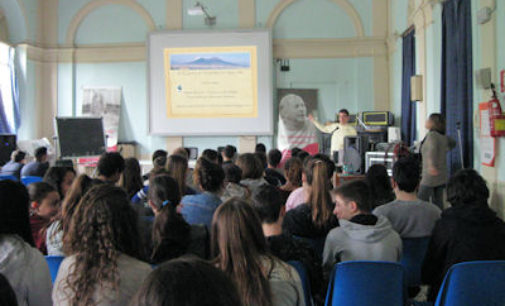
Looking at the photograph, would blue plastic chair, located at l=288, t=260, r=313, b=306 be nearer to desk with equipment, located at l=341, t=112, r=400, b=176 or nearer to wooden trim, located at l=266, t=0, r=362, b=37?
desk with equipment, located at l=341, t=112, r=400, b=176

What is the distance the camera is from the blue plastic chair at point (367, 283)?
184 cm

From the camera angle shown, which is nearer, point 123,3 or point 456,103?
point 456,103

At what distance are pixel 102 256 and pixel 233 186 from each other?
1965mm

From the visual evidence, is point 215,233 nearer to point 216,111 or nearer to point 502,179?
point 502,179

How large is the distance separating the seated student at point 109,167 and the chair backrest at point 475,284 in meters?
2.50

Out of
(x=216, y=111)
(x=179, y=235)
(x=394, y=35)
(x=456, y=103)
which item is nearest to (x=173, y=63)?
(x=216, y=111)

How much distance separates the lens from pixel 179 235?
7.09 ft

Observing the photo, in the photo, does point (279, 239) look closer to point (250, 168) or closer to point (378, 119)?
point (250, 168)

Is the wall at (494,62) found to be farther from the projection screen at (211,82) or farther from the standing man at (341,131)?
the projection screen at (211,82)

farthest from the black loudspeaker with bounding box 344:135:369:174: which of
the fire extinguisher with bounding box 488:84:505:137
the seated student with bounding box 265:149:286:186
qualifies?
the fire extinguisher with bounding box 488:84:505:137

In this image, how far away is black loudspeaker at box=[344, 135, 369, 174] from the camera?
6.07 meters

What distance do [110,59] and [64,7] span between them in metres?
1.57

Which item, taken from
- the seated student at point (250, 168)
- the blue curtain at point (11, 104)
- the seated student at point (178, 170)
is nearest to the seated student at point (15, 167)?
the seated student at point (178, 170)

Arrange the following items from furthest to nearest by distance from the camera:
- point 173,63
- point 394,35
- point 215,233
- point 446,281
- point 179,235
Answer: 1. point 173,63
2. point 394,35
3. point 179,235
4. point 446,281
5. point 215,233
